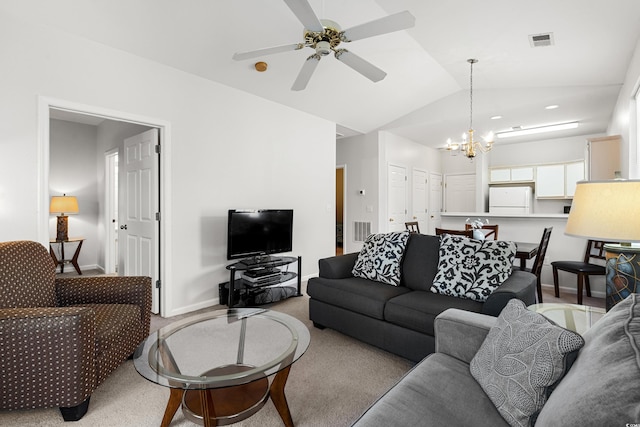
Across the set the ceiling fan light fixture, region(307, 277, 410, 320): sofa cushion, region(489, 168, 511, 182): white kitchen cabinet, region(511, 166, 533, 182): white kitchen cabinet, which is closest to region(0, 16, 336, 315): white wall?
region(307, 277, 410, 320): sofa cushion

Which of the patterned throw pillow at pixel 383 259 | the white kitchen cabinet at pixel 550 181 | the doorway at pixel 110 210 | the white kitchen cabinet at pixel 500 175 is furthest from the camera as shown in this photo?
the white kitchen cabinet at pixel 500 175

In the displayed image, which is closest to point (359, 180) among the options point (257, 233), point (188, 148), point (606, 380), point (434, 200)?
point (434, 200)

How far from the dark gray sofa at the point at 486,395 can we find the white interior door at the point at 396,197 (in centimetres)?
459

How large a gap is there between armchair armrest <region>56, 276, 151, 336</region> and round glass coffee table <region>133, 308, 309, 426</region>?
0.55 m

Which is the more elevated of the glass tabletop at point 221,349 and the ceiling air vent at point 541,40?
the ceiling air vent at point 541,40

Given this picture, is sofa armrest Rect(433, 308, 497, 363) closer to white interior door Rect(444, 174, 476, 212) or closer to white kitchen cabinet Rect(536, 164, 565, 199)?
white kitchen cabinet Rect(536, 164, 565, 199)

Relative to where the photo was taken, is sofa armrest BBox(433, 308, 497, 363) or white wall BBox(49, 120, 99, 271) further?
white wall BBox(49, 120, 99, 271)

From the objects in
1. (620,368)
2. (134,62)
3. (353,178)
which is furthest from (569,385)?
(353,178)

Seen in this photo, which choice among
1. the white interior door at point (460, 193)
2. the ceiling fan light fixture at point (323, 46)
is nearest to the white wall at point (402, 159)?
the white interior door at point (460, 193)

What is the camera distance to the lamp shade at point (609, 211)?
132 cm

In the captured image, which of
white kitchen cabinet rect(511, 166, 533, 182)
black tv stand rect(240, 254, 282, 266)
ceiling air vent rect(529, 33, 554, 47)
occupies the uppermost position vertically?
ceiling air vent rect(529, 33, 554, 47)

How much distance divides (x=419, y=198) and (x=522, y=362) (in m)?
6.32

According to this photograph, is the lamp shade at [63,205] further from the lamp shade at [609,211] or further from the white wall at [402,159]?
the lamp shade at [609,211]

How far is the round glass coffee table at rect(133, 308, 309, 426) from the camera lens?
141 centimetres
